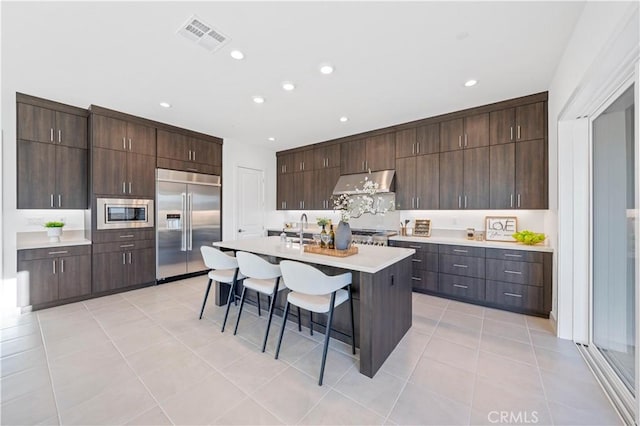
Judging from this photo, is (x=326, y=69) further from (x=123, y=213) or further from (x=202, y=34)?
(x=123, y=213)

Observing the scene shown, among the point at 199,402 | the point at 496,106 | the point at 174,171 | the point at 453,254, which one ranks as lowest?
the point at 199,402

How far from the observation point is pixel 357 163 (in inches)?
198

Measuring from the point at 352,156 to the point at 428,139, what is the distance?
1488mm

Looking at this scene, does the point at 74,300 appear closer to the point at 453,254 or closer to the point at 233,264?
the point at 233,264

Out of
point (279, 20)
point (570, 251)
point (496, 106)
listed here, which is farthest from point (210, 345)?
point (496, 106)

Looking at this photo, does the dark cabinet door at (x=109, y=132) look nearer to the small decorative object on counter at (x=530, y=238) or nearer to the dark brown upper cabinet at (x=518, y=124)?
the dark brown upper cabinet at (x=518, y=124)

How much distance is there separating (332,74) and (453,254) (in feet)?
9.58

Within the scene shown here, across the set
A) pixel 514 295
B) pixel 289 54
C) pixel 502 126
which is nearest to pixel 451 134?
pixel 502 126

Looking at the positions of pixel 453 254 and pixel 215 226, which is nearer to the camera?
pixel 453 254

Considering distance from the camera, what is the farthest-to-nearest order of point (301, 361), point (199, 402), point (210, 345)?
point (210, 345) < point (301, 361) < point (199, 402)

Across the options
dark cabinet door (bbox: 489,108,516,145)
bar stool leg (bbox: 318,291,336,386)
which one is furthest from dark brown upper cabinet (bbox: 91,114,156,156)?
dark cabinet door (bbox: 489,108,516,145)

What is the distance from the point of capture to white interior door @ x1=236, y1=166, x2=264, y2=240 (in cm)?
560

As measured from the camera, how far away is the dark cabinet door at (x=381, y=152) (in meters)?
4.57

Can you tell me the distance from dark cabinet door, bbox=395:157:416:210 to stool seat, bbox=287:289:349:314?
2.62 m
